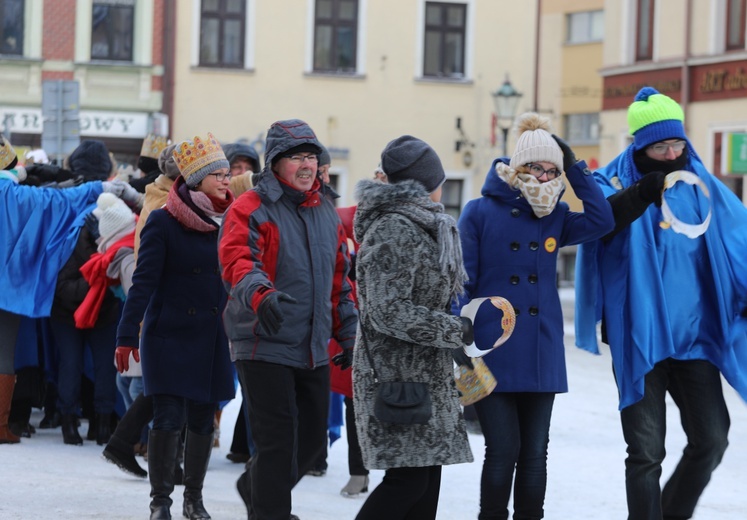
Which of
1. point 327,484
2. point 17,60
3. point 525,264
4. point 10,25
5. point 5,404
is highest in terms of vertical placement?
point 10,25

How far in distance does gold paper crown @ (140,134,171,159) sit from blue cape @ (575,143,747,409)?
12.8 feet

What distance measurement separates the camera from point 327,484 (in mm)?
8648

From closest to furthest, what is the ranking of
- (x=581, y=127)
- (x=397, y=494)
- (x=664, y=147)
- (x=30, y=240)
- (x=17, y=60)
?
(x=397, y=494), (x=664, y=147), (x=30, y=240), (x=17, y=60), (x=581, y=127)

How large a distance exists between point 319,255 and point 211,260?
925 mm

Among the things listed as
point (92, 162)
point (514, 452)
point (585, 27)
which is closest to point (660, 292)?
point (514, 452)

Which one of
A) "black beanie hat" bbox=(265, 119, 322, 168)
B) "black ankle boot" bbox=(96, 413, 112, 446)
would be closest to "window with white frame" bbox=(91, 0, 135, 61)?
"black ankle boot" bbox=(96, 413, 112, 446)

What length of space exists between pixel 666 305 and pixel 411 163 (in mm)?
1387

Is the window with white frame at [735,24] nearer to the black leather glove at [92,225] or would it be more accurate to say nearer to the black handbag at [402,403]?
the black leather glove at [92,225]

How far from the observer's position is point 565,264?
1718 inches

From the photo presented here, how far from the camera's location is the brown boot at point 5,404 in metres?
9.46

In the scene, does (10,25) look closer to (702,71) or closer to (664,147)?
(702,71)

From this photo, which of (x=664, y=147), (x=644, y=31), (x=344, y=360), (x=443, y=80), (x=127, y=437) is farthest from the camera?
(x=443, y=80)

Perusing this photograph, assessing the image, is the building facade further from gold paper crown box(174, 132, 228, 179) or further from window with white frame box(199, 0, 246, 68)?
gold paper crown box(174, 132, 228, 179)

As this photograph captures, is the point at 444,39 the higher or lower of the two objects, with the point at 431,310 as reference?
higher
